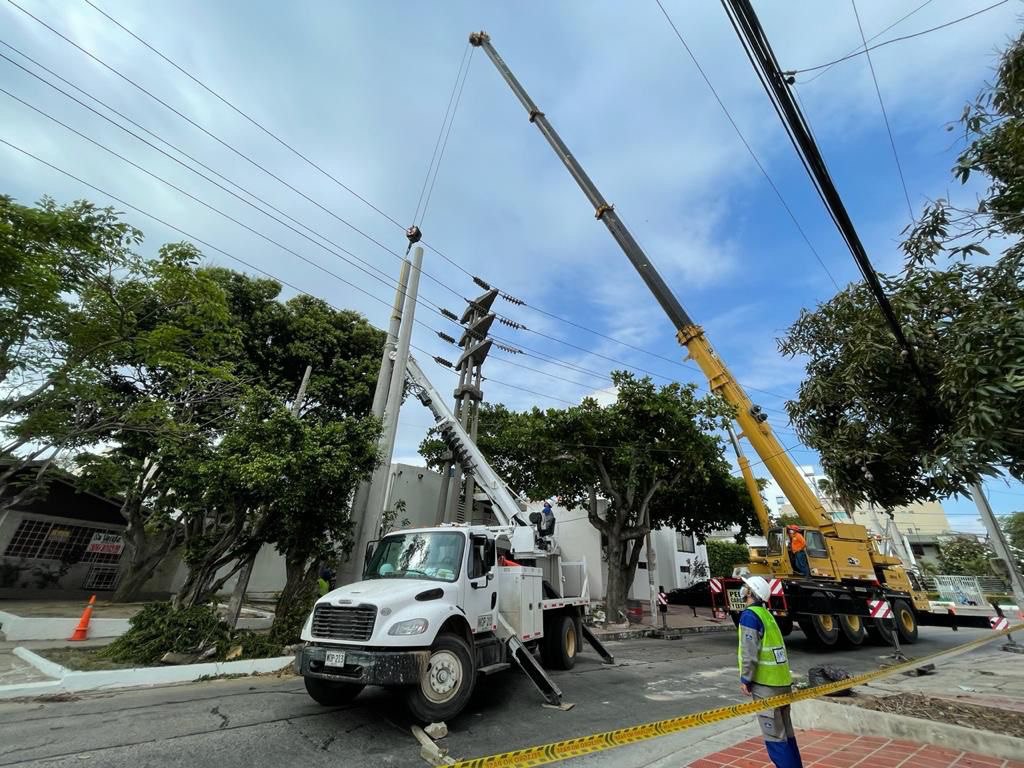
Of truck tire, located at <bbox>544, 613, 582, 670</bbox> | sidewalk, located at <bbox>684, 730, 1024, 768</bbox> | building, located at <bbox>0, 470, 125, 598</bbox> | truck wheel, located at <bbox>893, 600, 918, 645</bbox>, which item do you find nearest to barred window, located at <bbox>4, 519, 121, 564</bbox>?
building, located at <bbox>0, 470, 125, 598</bbox>

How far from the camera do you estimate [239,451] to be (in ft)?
31.3

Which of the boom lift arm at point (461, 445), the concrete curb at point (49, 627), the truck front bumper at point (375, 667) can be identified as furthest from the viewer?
the boom lift arm at point (461, 445)

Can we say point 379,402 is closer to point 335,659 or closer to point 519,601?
point 519,601

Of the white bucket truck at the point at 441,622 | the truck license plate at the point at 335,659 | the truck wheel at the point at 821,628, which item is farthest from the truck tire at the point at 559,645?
the truck wheel at the point at 821,628

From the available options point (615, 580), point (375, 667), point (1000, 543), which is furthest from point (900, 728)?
point (1000, 543)

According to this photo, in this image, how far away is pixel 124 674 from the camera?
7172mm

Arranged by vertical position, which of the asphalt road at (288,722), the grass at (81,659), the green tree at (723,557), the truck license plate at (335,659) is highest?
the green tree at (723,557)

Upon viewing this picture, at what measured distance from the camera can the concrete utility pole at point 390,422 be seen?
10672mm

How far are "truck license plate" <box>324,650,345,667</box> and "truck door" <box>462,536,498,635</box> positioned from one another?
166 cm

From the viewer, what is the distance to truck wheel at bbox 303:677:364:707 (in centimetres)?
597

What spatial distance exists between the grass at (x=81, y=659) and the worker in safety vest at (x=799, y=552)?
48.3 ft

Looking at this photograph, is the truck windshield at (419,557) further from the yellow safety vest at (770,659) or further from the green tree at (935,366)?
the green tree at (935,366)

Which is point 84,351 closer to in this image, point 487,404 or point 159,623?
point 159,623

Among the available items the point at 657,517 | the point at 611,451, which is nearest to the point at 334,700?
the point at 611,451
